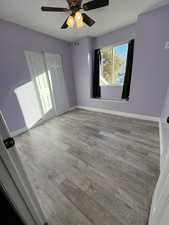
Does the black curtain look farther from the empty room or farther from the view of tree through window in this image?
the view of tree through window

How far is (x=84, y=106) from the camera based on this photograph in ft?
13.9

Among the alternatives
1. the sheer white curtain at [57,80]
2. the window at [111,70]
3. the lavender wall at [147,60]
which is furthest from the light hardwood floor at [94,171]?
the window at [111,70]

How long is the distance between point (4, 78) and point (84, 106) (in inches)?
105

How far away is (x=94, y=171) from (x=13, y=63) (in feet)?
9.55

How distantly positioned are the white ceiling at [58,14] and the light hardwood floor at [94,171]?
252 centimetres

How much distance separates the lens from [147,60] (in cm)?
247

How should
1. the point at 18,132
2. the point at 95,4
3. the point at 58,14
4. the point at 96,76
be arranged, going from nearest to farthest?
the point at 95,4 → the point at 58,14 → the point at 18,132 → the point at 96,76

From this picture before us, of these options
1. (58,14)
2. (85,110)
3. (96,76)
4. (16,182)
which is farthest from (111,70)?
(16,182)

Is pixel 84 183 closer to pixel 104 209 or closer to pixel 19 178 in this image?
pixel 104 209

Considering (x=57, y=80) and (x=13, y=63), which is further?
(x=57, y=80)

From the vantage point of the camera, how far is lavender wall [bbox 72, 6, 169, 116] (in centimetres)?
220

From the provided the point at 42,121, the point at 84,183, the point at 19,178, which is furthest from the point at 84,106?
the point at 19,178

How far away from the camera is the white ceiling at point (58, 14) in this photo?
1.85m

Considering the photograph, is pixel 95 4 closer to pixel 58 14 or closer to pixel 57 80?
pixel 58 14
